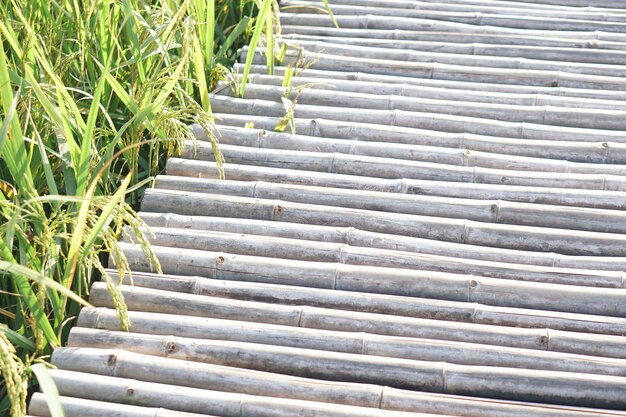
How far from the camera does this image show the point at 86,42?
2666 millimetres

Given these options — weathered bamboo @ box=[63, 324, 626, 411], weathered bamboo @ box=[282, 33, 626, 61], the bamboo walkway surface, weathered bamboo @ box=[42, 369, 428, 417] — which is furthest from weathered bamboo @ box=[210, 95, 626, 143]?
weathered bamboo @ box=[42, 369, 428, 417]

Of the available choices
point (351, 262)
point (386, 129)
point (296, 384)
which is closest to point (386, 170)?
point (386, 129)

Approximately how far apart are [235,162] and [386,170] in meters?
0.44

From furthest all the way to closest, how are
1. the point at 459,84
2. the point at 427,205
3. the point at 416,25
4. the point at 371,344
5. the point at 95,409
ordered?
the point at 416,25 < the point at 459,84 < the point at 427,205 < the point at 371,344 < the point at 95,409

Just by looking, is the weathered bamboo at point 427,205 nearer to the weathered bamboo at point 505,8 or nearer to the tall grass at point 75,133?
the tall grass at point 75,133

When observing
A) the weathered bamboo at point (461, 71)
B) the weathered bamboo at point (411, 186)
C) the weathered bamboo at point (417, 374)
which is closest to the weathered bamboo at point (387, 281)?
the weathered bamboo at point (417, 374)

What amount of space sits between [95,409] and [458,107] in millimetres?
1507

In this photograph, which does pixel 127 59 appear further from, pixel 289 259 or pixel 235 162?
pixel 289 259

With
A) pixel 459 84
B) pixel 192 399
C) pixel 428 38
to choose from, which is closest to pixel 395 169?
pixel 459 84

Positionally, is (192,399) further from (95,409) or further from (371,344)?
(371,344)

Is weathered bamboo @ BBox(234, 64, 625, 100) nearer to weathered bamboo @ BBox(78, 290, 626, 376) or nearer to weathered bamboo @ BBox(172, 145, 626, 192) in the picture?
weathered bamboo @ BBox(172, 145, 626, 192)

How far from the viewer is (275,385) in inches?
82.7

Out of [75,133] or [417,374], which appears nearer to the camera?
[417,374]

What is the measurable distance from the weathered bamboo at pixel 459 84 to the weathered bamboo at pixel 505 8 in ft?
1.53
